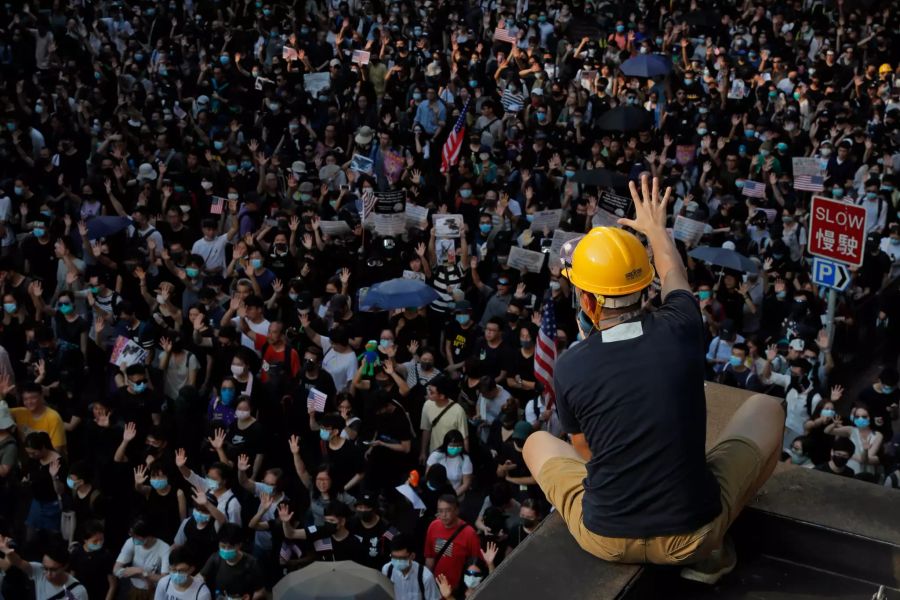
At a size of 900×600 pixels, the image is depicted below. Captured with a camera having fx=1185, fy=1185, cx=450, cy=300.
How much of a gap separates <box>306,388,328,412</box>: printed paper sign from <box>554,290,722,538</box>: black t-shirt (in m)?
6.73

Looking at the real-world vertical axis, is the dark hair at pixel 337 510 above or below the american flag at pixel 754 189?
below

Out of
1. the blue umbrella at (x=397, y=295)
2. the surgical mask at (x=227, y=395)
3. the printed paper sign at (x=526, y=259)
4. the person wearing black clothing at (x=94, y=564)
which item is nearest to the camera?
the person wearing black clothing at (x=94, y=564)

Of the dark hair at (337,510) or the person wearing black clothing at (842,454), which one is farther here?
the person wearing black clothing at (842,454)

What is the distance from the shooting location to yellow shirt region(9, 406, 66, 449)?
10773mm

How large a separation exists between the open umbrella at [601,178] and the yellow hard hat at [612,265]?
12.0 metres

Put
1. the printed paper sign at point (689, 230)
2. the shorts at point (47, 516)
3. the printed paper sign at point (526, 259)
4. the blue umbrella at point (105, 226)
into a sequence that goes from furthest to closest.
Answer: the blue umbrella at point (105, 226), the printed paper sign at point (689, 230), the printed paper sign at point (526, 259), the shorts at point (47, 516)

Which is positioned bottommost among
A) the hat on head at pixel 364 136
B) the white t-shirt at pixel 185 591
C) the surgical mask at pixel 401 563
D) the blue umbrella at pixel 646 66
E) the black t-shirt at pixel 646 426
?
the white t-shirt at pixel 185 591

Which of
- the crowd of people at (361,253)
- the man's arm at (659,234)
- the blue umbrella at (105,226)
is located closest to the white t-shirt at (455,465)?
the crowd of people at (361,253)

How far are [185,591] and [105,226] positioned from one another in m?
7.14

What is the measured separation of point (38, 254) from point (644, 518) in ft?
39.7

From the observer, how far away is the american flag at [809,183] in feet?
51.9

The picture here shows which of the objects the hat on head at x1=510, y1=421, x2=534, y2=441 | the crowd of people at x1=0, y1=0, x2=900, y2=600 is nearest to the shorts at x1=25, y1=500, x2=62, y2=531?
the crowd of people at x1=0, y1=0, x2=900, y2=600

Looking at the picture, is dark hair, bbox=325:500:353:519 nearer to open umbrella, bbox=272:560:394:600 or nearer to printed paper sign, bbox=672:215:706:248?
open umbrella, bbox=272:560:394:600

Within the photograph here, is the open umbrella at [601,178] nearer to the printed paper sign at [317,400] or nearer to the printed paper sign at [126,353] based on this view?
the printed paper sign at [317,400]
